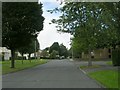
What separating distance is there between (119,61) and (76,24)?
27.4ft

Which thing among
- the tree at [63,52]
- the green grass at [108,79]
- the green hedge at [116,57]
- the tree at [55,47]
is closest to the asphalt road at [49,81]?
the green grass at [108,79]

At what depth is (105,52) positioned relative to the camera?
10944 centimetres

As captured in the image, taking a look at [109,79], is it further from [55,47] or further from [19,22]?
[55,47]

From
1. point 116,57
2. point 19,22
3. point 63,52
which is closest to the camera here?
point 19,22

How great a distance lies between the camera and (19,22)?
4519cm

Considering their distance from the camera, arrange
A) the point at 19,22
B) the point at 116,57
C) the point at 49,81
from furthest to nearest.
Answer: the point at 116,57
the point at 19,22
the point at 49,81

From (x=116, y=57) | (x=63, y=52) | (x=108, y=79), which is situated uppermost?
(x=63, y=52)

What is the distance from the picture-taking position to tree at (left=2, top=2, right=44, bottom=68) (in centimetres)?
4444

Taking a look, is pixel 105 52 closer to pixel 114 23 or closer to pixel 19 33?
pixel 19 33

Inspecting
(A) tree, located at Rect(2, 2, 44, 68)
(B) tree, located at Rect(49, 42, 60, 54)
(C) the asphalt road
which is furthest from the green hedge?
(B) tree, located at Rect(49, 42, 60, 54)

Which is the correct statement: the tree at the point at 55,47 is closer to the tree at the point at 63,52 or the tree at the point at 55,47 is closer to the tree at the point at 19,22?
the tree at the point at 63,52

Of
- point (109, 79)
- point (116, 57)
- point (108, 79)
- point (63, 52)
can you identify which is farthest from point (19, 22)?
point (63, 52)

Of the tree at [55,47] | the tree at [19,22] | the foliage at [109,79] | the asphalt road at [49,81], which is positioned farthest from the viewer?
the tree at [55,47]

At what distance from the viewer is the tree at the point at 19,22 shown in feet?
146
